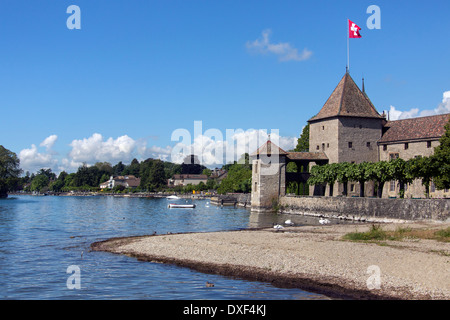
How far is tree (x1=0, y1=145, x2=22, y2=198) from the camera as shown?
105062 millimetres

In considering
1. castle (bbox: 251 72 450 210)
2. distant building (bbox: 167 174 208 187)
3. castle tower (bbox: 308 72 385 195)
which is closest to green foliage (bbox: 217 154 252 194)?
castle (bbox: 251 72 450 210)

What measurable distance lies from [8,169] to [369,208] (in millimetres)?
92205

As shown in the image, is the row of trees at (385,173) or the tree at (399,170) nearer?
the row of trees at (385,173)

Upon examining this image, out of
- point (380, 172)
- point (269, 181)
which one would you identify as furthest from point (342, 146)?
point (380, 172)

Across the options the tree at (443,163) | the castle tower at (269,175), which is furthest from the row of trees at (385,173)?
the castle tower at (269,175)

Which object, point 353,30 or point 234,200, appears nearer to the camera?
point 353,30

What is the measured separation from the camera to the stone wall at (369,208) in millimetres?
34469

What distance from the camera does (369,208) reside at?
41.3 metres

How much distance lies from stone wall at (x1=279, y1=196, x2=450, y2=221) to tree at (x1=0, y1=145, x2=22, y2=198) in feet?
251

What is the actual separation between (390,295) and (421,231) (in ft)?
46.7

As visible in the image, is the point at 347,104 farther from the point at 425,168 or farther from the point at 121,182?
the point at 121,182

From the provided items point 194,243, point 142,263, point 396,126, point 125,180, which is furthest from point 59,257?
point 125,180

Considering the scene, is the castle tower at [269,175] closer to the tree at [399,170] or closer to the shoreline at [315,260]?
the tree at [399,170]

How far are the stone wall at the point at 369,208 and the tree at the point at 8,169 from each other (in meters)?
76.4
